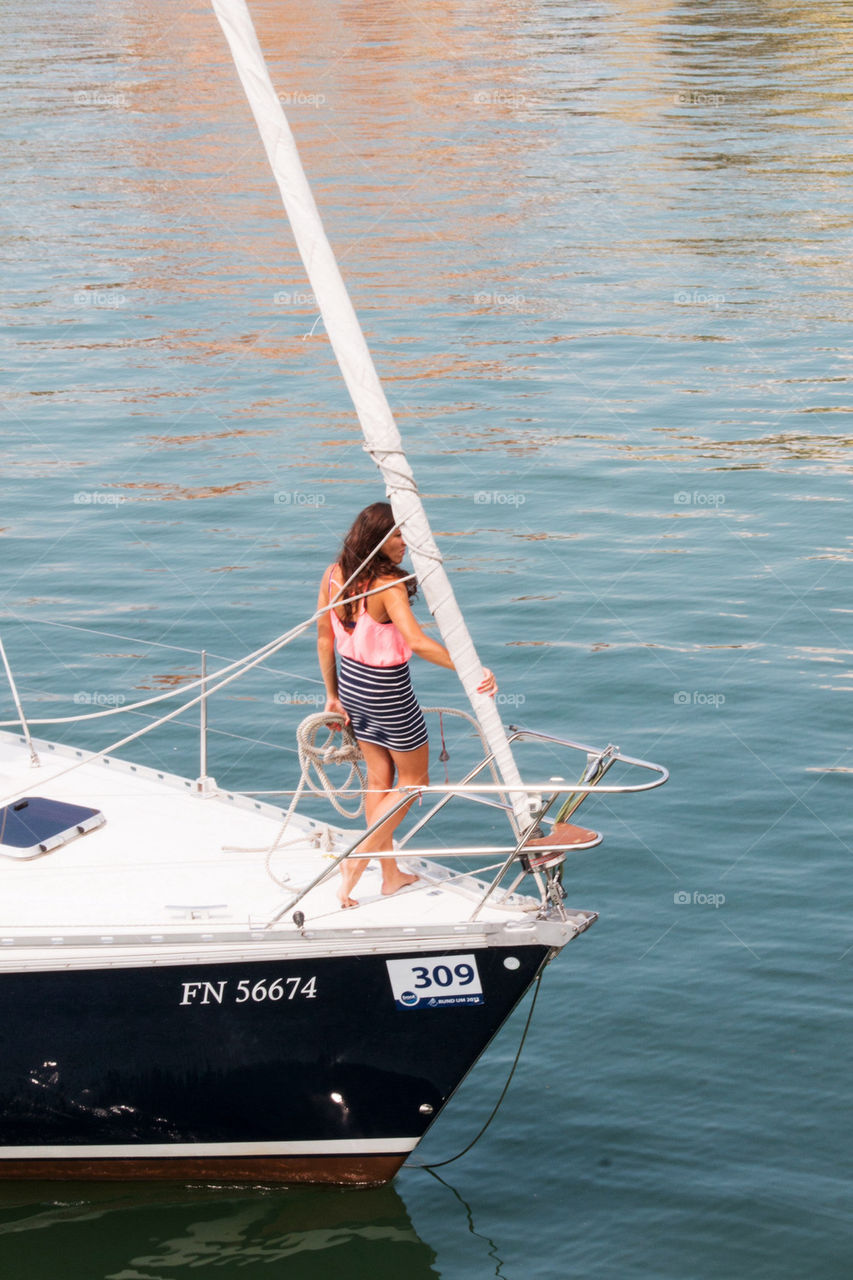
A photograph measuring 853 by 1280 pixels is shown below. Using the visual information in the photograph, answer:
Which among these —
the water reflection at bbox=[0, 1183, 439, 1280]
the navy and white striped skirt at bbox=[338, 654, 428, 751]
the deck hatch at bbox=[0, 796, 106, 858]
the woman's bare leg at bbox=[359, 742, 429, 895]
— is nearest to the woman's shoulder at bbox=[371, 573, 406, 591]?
the navy and white striped skirt at bbox=[338, 654, 428, 751]

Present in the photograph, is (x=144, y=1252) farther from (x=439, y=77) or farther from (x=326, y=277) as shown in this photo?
(x=439, y=77)

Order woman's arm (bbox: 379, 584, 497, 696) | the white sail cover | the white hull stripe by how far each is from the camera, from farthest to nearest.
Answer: the white hull stripe < woman's arm (bbox: 379, 584, 497, 696) < the white sail cover

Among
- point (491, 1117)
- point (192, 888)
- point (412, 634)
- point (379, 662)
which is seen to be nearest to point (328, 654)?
point (379, 662)

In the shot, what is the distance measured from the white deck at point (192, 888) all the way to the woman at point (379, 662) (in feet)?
1.04

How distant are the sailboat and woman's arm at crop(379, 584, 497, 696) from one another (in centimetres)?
8

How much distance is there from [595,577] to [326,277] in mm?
8831

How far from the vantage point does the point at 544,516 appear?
17.7 meters

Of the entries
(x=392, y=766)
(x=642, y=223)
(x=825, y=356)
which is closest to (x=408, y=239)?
A: (x=642, y=223)

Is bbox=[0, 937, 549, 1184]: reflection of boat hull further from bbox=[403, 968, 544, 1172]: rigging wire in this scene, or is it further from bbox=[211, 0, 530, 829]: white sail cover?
bbox=[211, 0, 530, 829]: white sail cover

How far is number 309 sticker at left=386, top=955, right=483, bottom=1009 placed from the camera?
790 cm

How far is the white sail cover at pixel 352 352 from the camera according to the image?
24.7 ft

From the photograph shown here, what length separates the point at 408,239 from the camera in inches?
1121

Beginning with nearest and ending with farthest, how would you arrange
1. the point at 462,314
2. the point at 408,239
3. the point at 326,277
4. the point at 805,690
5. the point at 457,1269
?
the point at 326,277, the point at 457,1269, the point at 805,690, the point at 462,314, the point at 408,239

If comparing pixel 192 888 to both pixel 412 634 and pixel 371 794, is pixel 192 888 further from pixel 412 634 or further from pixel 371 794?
pixel 412 634
